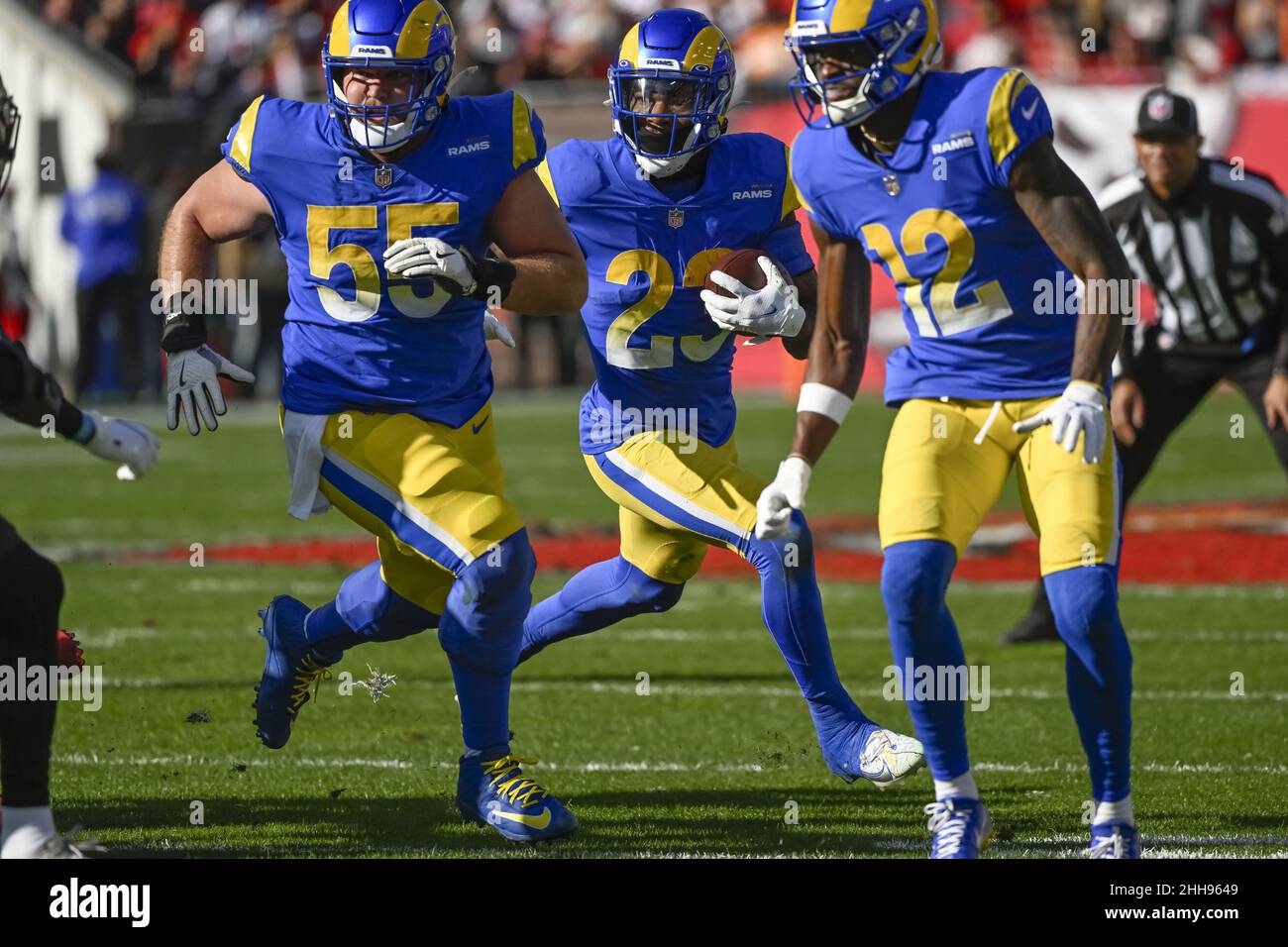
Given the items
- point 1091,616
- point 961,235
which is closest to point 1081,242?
point 961,235

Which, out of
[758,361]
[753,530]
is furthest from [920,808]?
[758,361]

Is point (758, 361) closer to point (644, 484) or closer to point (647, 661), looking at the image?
point (647, 661)

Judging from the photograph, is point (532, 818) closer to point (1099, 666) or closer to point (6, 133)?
point (1099, 666)

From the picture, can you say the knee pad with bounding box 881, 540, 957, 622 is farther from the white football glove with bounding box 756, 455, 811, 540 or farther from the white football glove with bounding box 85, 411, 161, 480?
the white football glove with bounding box 85, 411, 161, 480

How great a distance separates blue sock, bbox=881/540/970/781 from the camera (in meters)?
4.49

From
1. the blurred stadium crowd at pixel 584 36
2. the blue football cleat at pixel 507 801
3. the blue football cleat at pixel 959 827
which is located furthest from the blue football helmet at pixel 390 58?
the blurred stadium crowd at pixel 584 36

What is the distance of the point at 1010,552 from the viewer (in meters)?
10.1

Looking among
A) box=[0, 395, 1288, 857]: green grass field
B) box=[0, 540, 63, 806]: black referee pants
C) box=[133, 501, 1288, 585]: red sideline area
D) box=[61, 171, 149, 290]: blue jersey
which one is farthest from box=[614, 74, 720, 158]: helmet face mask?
box=[61, 171, 149, 290]: blue jersey

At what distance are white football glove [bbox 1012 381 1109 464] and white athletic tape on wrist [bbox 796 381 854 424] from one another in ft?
1.60

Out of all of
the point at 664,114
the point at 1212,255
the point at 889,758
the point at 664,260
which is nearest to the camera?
the point at 889,758

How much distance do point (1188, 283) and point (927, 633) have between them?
3.49 m

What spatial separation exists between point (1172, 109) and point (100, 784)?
4212 millimetres

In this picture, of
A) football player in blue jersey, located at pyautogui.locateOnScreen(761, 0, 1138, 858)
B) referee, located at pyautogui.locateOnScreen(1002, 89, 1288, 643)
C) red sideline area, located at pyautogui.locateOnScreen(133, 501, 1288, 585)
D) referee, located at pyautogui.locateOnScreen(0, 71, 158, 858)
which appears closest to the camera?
referee, located at pyautogui.locateOnScreen(0, 71, 158, 858)

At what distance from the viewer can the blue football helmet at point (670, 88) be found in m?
5.40
